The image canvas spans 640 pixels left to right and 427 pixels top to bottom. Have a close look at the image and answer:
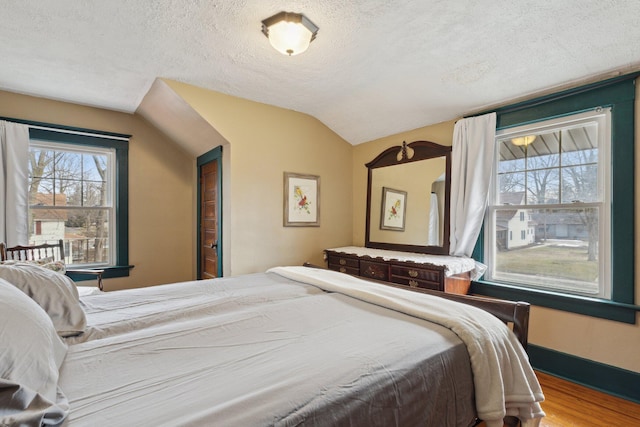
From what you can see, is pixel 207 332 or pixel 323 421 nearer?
pixel 323 421

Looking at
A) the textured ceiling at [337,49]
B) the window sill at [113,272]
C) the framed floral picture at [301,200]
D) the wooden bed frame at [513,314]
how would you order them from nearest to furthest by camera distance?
1. the wooden bed frame at [513,314]
2. the textured ceiling at [337,49]
3. the window sill at [113,272]
4. the framed floral picture at [301,200]

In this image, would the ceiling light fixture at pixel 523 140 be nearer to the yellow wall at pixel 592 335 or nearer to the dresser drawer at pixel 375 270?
the yellow wall at pixel 592 335

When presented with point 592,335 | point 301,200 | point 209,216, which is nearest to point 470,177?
point 592,335

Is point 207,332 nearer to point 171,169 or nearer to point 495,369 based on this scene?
point 495,369

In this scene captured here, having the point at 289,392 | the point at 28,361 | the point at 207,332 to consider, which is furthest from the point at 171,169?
the point at 289,392

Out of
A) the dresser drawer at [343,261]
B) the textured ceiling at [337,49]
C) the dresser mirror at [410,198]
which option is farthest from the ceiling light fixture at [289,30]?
the dresser drawer at [343,261]

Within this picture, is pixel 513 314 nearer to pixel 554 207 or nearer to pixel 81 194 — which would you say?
pixel 554 207

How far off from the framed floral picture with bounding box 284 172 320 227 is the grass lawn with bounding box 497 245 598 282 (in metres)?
2.05

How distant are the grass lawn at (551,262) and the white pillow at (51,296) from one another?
10.5 ft

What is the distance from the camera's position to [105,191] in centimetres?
362

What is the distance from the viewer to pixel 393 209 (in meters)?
3.68

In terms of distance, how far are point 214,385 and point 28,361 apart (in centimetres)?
50

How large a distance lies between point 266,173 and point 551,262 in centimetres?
284

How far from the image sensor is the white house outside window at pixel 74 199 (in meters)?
3.25
